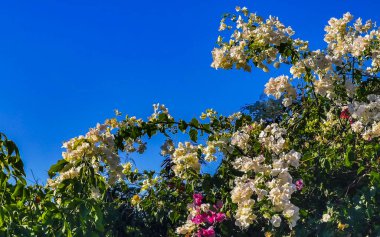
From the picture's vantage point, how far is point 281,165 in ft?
13.1

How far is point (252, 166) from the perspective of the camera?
403cm

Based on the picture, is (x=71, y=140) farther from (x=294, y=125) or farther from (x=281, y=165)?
(x=294, y=125)

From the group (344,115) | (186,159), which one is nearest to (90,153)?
(186,159)

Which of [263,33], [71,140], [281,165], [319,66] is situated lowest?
[281,165]

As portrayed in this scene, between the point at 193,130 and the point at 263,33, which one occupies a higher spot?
the point at 263,33

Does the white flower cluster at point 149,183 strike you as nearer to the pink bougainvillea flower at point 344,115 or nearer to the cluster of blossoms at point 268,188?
the cluster of blossoms at point 268,188

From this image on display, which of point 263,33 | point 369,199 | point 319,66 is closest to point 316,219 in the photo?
point 369,199

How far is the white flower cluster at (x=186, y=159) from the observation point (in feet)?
14.1

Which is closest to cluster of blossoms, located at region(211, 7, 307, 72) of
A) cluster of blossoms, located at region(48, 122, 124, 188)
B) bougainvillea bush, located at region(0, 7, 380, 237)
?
bougainvillea bush, located at region(0, 7, 380, 237)

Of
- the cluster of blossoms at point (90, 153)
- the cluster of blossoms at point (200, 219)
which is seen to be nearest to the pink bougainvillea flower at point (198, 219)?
the cluster of blossoms at point (200, 219)

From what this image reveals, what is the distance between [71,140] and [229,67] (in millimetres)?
1797

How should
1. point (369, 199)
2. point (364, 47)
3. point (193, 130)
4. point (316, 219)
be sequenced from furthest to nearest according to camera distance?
point (364, 47)
point (316, 219)
point (369, 199)
point (193, 130)

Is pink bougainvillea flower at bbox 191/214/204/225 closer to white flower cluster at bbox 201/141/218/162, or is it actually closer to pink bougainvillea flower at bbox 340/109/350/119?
white flower cluster at bbox 201/141/218/162

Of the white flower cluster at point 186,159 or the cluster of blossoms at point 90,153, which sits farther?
the white flower cluster at point 186,159
